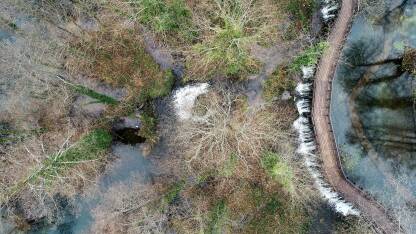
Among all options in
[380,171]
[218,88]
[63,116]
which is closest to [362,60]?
[380,171]

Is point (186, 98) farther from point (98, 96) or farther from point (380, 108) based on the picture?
A: point (380, 108)

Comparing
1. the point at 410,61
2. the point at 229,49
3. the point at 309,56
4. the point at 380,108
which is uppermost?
the point at 229,49

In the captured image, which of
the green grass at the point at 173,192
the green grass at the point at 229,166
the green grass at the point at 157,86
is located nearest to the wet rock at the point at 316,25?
the green grass at the point at 229,166

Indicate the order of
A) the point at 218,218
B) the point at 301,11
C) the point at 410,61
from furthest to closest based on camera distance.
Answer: the point at 301,11 < the point at 218,218 < the point at 410,61

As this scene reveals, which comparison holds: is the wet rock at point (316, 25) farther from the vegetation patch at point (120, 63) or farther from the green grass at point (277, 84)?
the vegetation patch at point (120, 63)

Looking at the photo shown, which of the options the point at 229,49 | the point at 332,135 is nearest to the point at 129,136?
the point at 229,49

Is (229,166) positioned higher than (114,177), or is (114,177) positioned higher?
(229,166)
